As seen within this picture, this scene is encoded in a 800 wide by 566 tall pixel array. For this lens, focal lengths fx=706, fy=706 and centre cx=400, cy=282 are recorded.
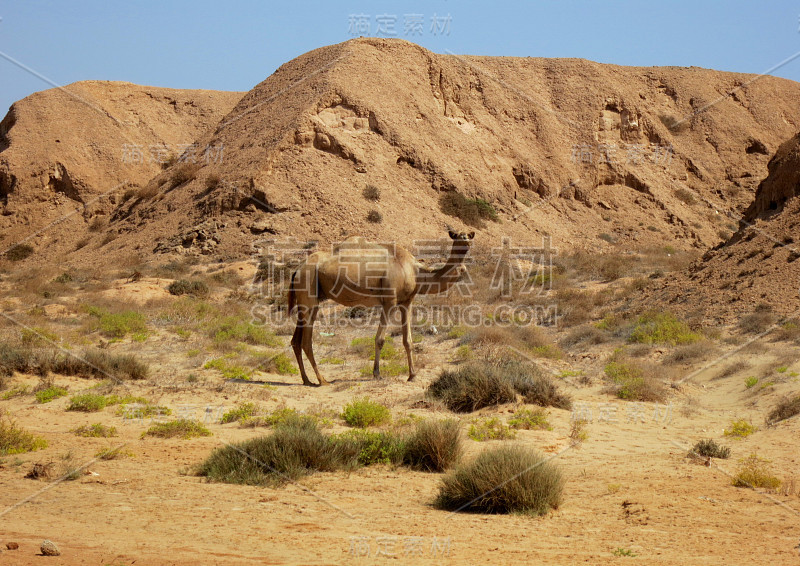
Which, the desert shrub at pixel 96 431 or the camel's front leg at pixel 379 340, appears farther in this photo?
the camel's front leg at pixel 379 340

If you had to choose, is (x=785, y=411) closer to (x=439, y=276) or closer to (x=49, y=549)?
(x=439, y=276)

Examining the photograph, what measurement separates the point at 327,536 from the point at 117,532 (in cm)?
162

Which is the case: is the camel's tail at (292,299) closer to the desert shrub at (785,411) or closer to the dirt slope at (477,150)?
the desert shrub at (785,411)

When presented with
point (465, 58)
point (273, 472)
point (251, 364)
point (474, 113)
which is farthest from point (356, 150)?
point (273, 472)

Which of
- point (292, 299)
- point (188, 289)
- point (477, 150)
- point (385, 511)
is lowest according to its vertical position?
point (385, 511)

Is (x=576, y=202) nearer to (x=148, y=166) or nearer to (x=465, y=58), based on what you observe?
(x=465, y=58)

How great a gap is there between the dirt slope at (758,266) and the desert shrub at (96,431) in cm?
1299

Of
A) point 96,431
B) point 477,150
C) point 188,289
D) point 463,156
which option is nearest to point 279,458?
point 96,431

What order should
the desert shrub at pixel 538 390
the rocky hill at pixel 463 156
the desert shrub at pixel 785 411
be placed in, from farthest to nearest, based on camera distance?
the rocky hill at pixel 463 156, the desert shrub at pixel 538 390, the desert shrub at pixel 785 411

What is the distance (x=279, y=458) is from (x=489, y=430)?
303 cm

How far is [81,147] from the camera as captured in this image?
50531 millimetres

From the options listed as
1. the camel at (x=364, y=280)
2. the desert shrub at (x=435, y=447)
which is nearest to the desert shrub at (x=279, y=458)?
the desert shrub at (x=435, y=447)

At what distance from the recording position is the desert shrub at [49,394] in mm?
10242

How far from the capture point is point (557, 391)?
36.3 ft
